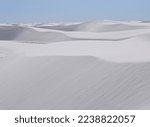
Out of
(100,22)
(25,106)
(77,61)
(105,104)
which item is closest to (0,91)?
(25,106)

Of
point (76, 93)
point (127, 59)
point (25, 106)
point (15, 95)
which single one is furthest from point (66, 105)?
point (127, 59)

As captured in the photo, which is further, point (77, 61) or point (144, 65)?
point (77, 61)

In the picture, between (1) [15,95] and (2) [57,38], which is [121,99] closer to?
(1) [15,95]

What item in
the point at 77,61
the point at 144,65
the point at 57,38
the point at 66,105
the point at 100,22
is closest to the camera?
the point at 66,105

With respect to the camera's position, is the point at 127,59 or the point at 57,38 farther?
the point at 57,38

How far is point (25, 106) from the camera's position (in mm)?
4363

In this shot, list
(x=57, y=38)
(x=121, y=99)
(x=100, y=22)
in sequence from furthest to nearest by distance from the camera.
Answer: (x=100, y=22)
(x=57, y=38)
(x=121, y=99)

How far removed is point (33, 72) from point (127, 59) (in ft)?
4.79

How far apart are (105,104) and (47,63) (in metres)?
2.05

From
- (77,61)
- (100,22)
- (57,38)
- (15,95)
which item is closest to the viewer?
(15,95)

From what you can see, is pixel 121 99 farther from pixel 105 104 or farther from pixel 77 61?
pixel 77 61

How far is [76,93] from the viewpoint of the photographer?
14.1 feet

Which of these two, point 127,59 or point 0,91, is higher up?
point 127,59

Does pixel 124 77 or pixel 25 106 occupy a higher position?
pixel 124 77
